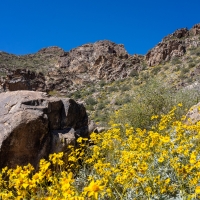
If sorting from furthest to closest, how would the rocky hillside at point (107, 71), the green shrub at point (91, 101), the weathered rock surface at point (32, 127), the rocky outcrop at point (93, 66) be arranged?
1. the rocky outcrop at point (93, 66)
2. the green shrub at point (91, 101)
3. the rocky hillside at point (107, 71)
4. the weathered rock surface at point (32, 127)

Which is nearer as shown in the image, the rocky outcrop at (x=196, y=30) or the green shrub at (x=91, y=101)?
the green shrub at (x=91, y=101)

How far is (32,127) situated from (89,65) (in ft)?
92.0

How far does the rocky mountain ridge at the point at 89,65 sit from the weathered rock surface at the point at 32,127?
16.7m

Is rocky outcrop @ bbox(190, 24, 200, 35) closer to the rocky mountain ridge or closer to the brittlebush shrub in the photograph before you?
the rocky mountain ridge

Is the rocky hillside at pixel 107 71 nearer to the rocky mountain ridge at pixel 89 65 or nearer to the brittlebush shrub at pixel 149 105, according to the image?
the rocky mountain ridge at pixel 89 65

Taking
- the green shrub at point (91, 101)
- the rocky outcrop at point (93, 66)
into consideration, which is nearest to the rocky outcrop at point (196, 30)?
the rocky outcrop at point (93, 66)

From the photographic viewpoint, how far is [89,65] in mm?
33438

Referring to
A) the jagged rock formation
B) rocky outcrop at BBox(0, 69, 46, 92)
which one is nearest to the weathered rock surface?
rocky outcrop at BBox(0, 69, 46, 92)

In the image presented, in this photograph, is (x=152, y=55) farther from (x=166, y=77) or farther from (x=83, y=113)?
(x=83, y=113)

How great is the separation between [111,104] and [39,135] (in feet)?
50.5

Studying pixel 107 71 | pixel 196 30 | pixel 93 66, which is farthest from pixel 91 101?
pixel 196 30

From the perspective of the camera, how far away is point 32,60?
40500 millimetres

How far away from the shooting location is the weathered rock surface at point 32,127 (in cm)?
558

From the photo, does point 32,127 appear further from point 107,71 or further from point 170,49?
point 107,71
